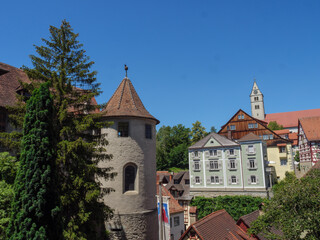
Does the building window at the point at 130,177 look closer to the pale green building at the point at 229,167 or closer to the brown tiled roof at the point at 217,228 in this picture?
the brown tiled roof at the point at 217,228

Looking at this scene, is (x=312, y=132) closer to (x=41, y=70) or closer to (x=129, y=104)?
(x=129, y=104)

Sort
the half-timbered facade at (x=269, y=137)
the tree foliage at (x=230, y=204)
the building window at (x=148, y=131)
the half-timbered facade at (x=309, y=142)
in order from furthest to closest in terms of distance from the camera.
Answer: the half-timbered facade at (x=269, y=137)
the half-timbered facade at (x=309, y=142)
the tree foliage at (x=230, y=204)
the building window at (x=148, y=131)

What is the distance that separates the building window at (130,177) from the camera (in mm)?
17531

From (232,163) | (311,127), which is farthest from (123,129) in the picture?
(311,127)

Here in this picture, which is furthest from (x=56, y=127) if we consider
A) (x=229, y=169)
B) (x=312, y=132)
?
(x=312, y=132)

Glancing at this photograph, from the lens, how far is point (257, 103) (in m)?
108

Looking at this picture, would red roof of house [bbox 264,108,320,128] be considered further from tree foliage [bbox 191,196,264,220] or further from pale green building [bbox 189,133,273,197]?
tree foliage [bbox 191,196,264,220]

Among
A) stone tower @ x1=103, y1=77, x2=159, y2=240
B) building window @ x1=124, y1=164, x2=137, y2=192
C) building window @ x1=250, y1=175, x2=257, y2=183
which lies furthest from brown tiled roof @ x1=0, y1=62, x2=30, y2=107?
building window @ x1=250, y1=175, x2=257, y2=183

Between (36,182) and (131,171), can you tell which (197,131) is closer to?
(131,171)

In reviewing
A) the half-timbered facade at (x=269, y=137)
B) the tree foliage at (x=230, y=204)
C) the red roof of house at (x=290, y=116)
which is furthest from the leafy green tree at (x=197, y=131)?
the red roof of house at (x=290, y=116)

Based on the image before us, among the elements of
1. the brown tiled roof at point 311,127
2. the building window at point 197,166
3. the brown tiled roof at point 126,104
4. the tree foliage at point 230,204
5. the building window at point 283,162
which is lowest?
the tree foliage at point 230,204

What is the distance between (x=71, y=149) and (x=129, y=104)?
7248mm

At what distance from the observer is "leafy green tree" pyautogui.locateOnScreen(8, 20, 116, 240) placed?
1243cm

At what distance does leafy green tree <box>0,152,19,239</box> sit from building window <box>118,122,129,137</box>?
6658mm
